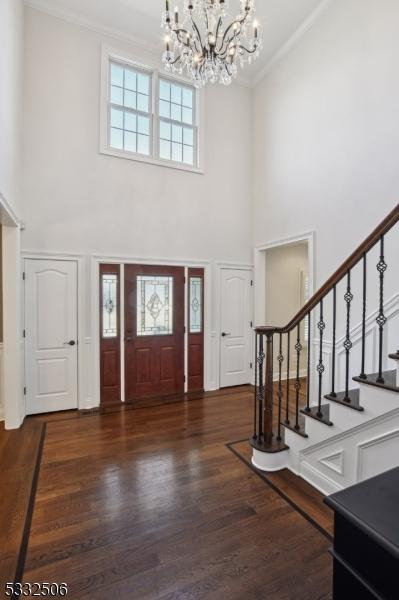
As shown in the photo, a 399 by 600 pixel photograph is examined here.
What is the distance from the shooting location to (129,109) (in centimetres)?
442

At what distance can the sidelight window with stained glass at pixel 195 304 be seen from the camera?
Result: 474cm

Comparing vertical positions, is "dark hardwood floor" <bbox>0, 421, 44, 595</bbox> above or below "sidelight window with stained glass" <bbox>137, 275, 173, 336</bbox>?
below

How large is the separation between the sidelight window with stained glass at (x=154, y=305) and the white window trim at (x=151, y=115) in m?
1.77

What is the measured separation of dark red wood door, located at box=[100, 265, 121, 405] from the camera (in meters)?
4.17

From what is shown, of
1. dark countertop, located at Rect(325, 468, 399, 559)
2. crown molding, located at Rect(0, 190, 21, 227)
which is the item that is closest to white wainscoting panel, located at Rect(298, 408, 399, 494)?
dark countertop, located at Rect(325, 468, 399, 559)

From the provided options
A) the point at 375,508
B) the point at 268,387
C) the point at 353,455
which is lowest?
the point at 353,455

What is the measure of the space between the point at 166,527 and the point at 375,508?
1.54 meters

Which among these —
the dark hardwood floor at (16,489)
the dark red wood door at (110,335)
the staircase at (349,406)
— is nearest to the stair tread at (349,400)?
the staircase at (349,406)

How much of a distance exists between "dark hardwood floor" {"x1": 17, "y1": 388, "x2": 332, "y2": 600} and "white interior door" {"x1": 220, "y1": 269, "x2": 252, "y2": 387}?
1.84 m

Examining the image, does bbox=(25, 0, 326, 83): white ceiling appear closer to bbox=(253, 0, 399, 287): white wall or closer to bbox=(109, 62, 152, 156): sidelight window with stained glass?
bbox=(253, 0, 399, 287): white wall

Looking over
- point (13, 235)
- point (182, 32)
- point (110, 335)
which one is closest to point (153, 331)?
point (110, 335)

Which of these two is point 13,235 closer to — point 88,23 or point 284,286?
point 88,23

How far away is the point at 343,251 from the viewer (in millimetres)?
3500

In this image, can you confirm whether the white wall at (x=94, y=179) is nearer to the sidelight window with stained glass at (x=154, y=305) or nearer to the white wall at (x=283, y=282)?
the sidelight window with stained glass at (x=154, y=305)
